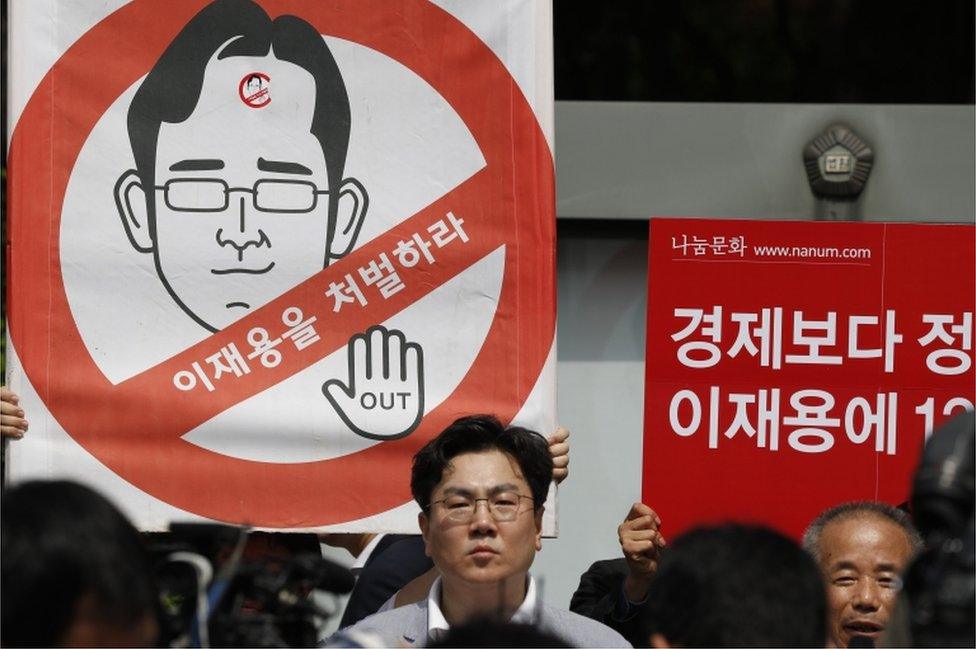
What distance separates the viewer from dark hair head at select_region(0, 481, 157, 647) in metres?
2.00

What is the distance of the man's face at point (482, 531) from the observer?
3.43 m

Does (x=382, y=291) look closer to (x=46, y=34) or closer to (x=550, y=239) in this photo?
(x=550, y=239)

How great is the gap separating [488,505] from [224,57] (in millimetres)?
1224

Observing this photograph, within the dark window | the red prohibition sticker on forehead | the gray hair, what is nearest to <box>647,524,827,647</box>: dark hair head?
the gray hair

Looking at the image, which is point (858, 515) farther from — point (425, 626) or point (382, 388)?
point (382, 388)

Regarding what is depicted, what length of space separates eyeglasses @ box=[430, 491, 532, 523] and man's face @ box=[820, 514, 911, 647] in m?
0.69

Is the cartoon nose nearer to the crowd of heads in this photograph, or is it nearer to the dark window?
the crowd of heads

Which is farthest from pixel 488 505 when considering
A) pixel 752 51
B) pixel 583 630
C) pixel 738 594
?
pixel 752 51

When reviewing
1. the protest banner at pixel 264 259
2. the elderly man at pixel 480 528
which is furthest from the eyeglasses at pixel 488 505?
the protest banner at pixel 264 259

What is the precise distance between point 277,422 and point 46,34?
103cm

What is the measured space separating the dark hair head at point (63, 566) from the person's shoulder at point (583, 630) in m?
1.32

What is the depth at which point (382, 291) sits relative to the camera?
384 cm

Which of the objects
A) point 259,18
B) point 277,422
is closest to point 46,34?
point 259,18

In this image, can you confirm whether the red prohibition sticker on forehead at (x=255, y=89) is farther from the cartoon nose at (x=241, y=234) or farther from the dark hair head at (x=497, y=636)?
the dark hair head at (x=497, y=636)
